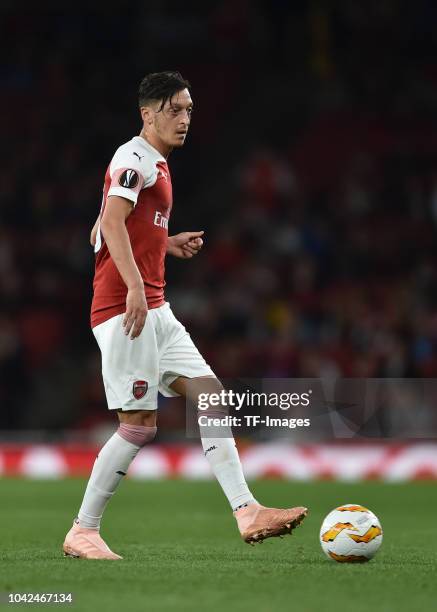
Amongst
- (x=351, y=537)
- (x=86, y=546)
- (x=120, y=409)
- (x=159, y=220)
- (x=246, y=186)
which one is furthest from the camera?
(x=246, y=186)

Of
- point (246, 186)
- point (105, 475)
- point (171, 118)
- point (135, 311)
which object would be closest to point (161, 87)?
point (171, 118)

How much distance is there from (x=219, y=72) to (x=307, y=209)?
15.6ft

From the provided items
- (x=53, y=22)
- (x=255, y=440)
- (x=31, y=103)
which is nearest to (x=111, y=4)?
(x=53, y=22)

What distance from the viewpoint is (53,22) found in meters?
21.5

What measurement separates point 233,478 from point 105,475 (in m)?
0.58

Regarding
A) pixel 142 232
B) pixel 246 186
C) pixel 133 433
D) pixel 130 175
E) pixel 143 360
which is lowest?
pixel 133 433

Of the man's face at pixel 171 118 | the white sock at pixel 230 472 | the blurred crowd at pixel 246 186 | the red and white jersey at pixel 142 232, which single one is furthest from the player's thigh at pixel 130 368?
the blurred crowd at pixel 246 186

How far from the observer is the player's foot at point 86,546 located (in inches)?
233

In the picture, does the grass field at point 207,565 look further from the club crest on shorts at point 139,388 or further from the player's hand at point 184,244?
the player's hand at point 184,244

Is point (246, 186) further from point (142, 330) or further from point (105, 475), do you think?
point (105, 475)

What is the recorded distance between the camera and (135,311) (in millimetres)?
5793

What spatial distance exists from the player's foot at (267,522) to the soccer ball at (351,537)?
14 centimetres

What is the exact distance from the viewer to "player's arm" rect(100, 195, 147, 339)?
5789mm

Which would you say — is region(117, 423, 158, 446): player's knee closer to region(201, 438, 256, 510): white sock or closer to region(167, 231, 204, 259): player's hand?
region(201, 438, 256, 510): white sock
